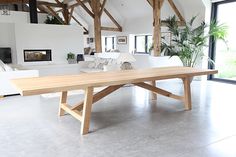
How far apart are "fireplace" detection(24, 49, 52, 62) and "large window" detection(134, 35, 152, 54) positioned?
180 inches

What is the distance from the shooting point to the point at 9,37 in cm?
852

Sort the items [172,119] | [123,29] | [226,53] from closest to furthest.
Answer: [172,119], [226,53], [123,29]

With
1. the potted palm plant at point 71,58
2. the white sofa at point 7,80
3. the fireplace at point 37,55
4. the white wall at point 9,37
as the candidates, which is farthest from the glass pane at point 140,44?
the white sofa at point 7,80

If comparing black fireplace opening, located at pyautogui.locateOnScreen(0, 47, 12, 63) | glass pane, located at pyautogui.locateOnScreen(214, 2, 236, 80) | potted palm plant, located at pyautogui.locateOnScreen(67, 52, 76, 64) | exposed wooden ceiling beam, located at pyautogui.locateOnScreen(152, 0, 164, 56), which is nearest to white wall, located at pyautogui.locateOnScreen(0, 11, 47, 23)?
black fireplace opening, located at pyautogui.locateOnScreen(0, 47, 12, 63)

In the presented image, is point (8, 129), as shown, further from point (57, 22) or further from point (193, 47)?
point (57, 22)

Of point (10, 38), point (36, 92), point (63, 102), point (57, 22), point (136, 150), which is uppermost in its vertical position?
point (57, 22)


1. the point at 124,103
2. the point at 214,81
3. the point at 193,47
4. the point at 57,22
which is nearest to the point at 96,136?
the point at 124,103

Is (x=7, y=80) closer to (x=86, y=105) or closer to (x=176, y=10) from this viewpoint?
(x=86, y=105)

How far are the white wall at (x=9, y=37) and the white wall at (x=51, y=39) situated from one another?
32cm

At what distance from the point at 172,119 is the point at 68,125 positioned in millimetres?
1526

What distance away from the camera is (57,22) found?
9703 mm

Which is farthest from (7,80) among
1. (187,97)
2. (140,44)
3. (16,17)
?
(140,44)

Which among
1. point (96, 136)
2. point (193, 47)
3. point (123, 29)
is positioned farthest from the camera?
point (123, 29)

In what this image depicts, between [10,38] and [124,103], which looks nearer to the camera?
[124,103]
